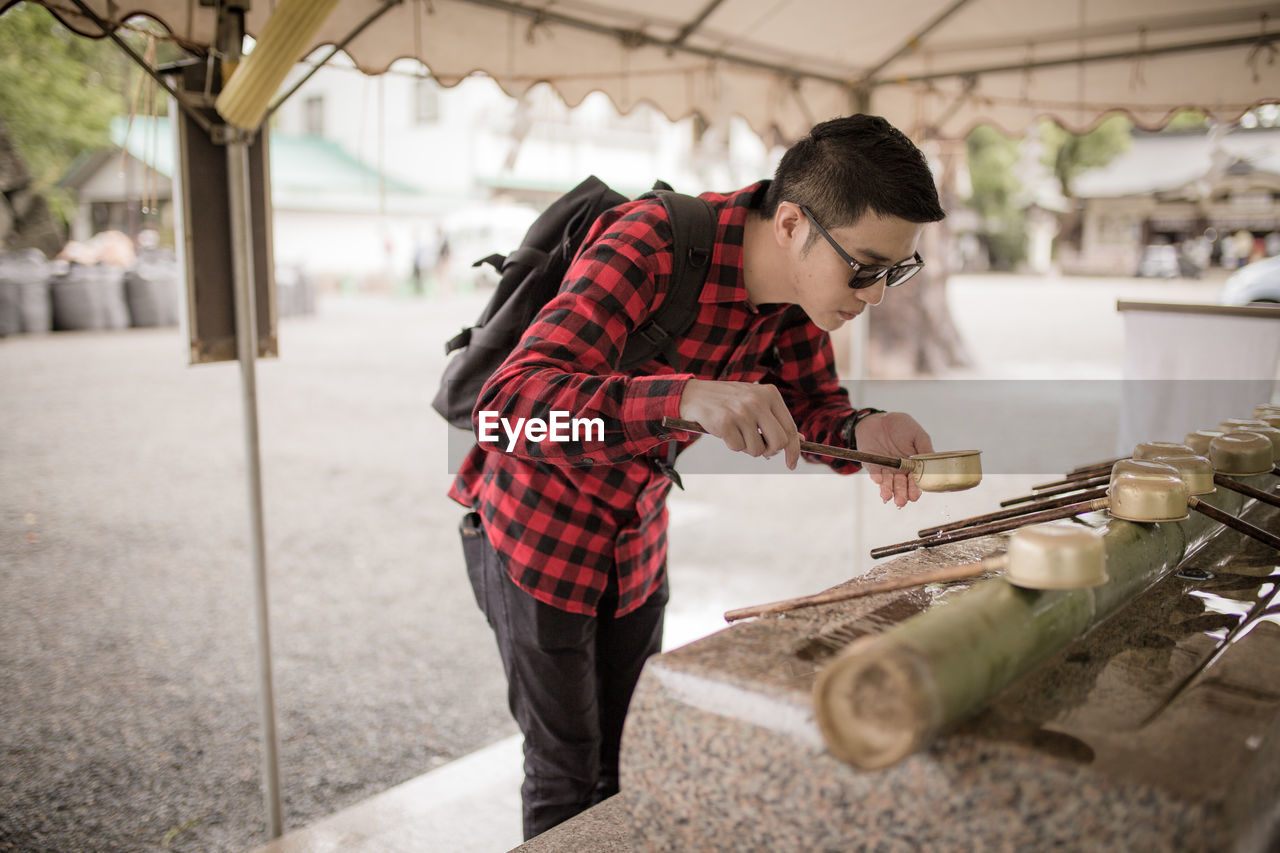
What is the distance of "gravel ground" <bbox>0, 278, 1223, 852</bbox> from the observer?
118 inches

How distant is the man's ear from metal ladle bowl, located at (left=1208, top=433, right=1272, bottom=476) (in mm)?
778

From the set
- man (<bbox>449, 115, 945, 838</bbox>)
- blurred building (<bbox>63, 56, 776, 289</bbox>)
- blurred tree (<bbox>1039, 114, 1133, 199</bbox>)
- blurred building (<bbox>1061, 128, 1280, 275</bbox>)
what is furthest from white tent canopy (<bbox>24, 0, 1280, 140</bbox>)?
blurred building (<bbox>1061, 128, 1280, 275</bbox>)

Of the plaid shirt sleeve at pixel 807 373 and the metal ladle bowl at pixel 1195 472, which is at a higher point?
the plaid shirt sleeve at pixel 807 373

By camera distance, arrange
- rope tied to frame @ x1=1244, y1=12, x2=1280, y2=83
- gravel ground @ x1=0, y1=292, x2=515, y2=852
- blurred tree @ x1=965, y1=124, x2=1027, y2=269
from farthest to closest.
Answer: blurred tree @ x1=965, y1=124, x2=1027, y2=269 → rope tied to frame @ x1=1244, y1=12, x2=1280, y2=83 → gravel ground @ x1=0, y1=292, x2=515, y2=852

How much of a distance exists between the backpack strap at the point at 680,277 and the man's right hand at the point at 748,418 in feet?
1.18

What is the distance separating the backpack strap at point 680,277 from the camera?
1.53 metres

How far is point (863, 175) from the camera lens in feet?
4.61

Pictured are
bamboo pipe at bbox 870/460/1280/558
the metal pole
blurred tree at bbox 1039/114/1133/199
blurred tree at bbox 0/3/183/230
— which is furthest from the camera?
blurred tree at bbox 1039/114/1133/199

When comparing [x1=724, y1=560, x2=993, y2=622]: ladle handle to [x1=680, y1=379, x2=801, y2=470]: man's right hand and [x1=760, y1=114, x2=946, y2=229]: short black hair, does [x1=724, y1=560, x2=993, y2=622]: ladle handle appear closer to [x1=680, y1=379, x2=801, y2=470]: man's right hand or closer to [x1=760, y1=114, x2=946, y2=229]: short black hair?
[x1=680, y1=379, x2=801, y2=470]: man's right hand

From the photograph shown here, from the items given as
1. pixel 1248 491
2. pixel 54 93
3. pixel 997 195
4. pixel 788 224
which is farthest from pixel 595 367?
pixel 997 195

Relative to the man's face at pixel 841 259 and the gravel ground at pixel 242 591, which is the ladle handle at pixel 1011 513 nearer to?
the gravel ground at pixel 242 591

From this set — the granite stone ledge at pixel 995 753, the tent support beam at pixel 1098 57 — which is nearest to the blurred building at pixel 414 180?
the tent support beam at pixel 1098 57

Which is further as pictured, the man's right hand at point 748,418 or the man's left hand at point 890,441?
the man's left hand at point 890,441
